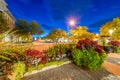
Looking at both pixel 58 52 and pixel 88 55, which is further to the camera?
pixel 58 52

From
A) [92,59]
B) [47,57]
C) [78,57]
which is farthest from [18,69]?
[92,59]

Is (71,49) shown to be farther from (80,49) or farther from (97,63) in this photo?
(97,63)

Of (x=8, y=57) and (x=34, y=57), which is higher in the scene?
(x=8, y=57)

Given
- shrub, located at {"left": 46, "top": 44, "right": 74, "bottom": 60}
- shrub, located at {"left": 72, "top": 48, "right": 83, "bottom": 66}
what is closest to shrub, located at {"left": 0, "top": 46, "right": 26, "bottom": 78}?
shrub, located at {"left": 46, "top": 44, "right": 74, "bottom": 60}

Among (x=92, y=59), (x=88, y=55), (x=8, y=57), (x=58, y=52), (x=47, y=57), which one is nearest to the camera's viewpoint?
(x=8, y=57)

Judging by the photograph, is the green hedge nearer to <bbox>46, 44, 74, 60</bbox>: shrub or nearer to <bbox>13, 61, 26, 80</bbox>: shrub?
<bbox>46, 44, 74, 60</bbox>: shrub

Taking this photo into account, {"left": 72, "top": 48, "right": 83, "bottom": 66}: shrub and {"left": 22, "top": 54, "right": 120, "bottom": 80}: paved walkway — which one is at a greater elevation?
{"left": 72, "top": 48, "right": 83, "bottom": 66}: shrub

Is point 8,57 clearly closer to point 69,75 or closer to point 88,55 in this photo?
point 69,75

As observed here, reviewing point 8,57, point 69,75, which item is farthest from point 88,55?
point 8,57

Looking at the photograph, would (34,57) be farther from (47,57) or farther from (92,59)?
(92,59)

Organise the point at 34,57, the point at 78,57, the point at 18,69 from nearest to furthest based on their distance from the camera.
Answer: the point at 18,69, the point at 34,57, the point at 78,57

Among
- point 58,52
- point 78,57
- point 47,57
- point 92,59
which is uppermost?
point 58,52

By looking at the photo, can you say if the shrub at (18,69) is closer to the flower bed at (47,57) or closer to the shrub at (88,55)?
the flower bed at (47,57)

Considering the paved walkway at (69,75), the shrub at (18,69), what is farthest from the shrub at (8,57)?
the paved walkway at (69,75)
